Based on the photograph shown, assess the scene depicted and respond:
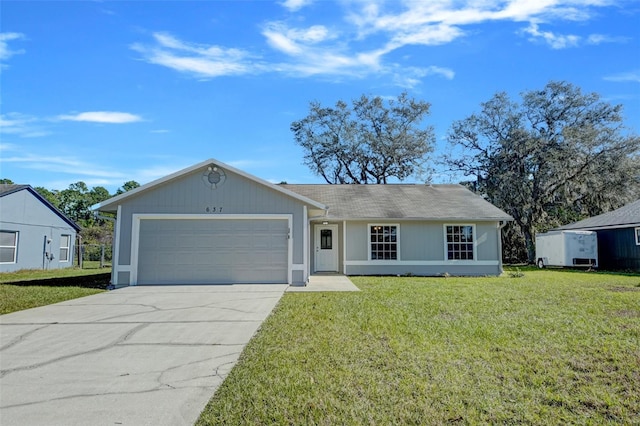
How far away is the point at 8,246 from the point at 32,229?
170 cm

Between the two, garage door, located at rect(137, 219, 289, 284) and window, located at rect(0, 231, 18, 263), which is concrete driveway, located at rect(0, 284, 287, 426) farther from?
window, located at rect(0, 231, 18, 263)

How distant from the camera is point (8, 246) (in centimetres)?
1831

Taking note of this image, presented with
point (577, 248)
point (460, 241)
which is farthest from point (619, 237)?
point (460, 241)

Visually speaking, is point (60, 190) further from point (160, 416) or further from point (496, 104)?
point (160, 416)

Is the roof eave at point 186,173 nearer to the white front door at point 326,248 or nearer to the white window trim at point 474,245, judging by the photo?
the white front door at point 326,248

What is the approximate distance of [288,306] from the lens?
7730 millimetres

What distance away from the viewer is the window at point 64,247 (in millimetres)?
22266

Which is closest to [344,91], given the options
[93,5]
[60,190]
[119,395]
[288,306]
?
[93,5]

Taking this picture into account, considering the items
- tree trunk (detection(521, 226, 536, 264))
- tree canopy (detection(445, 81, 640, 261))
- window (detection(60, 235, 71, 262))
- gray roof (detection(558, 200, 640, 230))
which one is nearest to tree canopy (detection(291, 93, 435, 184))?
tree canopy (detection(445, 81, 640, 261))

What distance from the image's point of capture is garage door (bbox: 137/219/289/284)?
11.8 meters

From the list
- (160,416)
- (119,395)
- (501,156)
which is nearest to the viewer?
(160,416)

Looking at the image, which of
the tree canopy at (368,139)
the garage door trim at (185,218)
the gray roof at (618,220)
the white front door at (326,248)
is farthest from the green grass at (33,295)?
the tree canopy at (368,139)

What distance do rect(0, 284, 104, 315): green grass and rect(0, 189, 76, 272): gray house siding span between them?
9.11 meters

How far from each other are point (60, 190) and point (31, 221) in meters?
29.1
